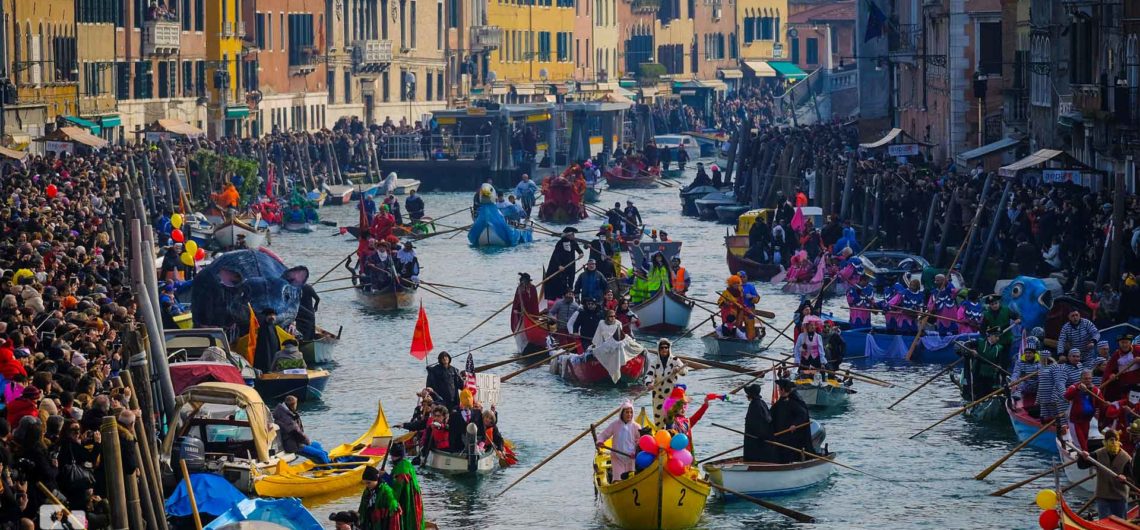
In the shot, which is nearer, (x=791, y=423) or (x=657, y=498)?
(x=657, y=498)

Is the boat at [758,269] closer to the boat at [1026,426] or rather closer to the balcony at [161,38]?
the boat at [1026,426]

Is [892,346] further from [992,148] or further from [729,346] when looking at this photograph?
[992,148]

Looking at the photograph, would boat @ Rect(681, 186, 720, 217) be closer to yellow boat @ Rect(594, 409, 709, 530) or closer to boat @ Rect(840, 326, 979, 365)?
boat @ Rect(840, 326, 979, 365)

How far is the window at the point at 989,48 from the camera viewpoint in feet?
186

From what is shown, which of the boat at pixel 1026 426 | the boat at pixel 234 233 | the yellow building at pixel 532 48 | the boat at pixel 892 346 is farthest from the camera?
the yellow building at pixel 532 48

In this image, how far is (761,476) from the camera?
26328 mm

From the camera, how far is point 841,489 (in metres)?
28.1

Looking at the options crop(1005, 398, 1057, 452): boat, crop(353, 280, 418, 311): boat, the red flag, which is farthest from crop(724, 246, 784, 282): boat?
crop(1005, 398, 1057, 452): boat

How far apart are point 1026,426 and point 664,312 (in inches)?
468

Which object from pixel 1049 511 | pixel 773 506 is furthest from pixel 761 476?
pixel 1049 511

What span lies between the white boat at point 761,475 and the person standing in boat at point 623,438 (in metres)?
1.43

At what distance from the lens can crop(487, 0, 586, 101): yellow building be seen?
365 feet

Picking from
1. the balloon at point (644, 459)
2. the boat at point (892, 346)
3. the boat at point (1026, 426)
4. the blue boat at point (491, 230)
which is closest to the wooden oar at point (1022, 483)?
the boat at point (1026, 426)

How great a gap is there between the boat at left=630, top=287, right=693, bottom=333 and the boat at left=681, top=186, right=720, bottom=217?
93.7 feet
